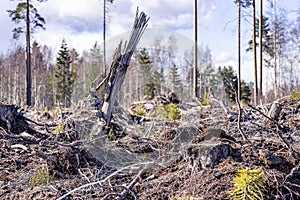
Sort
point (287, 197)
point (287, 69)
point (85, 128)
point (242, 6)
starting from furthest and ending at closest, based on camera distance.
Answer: point (287, 69)
point (242, 6)
point (85, 128)
point (287, 197)

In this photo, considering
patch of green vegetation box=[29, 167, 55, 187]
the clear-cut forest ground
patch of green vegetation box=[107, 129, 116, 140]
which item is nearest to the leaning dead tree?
patch of green vegetation box=[107, 129, 116, 140]

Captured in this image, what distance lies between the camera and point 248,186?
2.74m

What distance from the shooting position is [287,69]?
30203 mm

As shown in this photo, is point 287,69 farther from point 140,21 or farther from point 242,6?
point 140,21

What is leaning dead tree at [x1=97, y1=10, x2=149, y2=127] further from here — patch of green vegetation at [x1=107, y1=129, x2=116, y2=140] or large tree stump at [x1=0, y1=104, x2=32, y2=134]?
large tree stump at [x1=0, y1=104, x2=32, y2=134]

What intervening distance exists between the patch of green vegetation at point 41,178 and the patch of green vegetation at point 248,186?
1.71 metres

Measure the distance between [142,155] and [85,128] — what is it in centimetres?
109

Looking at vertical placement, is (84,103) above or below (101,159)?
above

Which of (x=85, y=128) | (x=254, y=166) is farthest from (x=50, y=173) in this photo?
(x=254, y=166)

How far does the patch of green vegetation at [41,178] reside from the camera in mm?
3562

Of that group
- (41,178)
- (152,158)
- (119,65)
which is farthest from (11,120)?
(152,158)

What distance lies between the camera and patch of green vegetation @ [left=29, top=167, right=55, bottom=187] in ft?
11.7

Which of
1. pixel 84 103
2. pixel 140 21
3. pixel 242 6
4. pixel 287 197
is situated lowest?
pixel 287 197

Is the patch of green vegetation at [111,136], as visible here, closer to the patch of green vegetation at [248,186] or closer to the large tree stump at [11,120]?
the large tree stump at [11,120]
